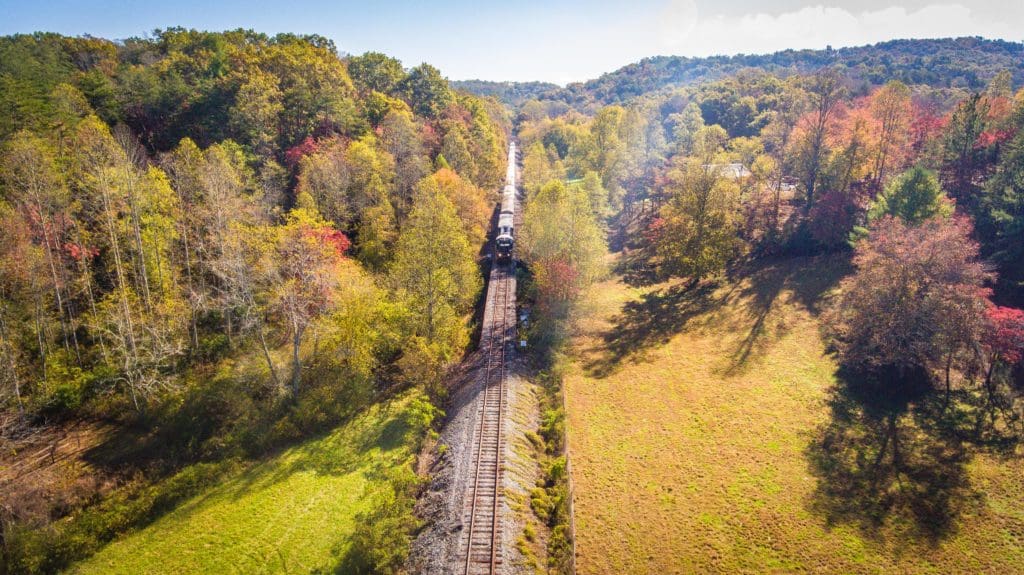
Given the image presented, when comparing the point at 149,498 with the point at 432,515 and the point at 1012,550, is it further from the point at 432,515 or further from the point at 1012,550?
the point at 1012,550

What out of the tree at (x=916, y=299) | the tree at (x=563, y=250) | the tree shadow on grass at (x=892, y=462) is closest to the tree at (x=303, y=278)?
the tree at (x=563, y=250)

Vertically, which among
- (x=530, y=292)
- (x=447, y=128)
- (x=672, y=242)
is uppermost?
(x=447, y=128)

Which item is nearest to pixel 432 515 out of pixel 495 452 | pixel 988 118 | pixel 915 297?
pixel 495 452

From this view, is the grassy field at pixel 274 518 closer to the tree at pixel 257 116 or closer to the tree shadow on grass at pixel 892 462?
the tree shadow on grass at pixel 892 462

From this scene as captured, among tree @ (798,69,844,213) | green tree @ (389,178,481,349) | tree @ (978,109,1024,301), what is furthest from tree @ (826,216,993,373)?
green tree @ (389,178,481,349)

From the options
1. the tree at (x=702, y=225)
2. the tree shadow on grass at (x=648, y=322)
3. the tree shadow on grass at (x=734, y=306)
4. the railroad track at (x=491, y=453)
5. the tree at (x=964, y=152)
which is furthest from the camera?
the tree at (x=964, y=152)

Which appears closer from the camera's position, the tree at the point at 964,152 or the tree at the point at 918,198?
the tree at the point at 918,198
